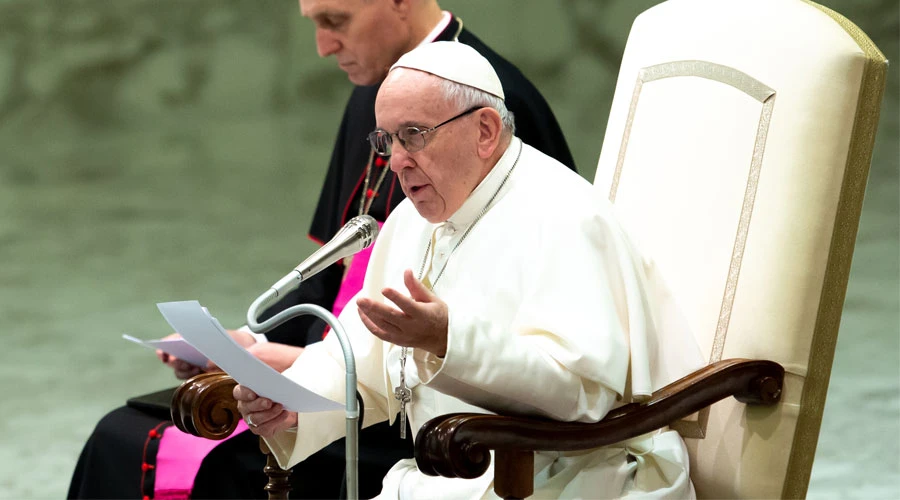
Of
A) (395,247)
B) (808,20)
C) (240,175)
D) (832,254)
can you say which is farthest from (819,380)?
(240,175)

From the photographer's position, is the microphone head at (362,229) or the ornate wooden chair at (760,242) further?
the ornate wooden chair at (760,242)

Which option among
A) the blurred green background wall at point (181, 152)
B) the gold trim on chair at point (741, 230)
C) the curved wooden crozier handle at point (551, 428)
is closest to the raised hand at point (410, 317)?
the curved wooden crozier handle at point (551, 428)

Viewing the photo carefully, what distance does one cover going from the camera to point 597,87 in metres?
8.98

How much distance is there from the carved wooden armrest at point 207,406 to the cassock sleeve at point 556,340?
1.77 feet

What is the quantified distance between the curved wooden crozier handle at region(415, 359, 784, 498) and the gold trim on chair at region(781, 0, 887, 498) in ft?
0.24

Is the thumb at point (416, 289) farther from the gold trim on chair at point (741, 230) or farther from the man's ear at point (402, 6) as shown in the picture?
the man's ear at point (402, 6)

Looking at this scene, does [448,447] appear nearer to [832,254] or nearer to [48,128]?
[832,254]

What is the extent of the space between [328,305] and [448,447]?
1851mm

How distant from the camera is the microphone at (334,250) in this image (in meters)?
2.12

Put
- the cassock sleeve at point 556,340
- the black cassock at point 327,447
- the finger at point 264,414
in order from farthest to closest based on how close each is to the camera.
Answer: the black cassock at point 327,447, the finger at point 264,414, the cassock sleeve at point 556,340

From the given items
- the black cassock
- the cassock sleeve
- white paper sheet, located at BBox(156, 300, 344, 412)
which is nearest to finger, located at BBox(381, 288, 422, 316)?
the cassock sleeve

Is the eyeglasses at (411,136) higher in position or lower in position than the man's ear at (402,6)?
lower

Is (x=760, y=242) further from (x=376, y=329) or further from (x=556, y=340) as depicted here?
(x=376, y=329)

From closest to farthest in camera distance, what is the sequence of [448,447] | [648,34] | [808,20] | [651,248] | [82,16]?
[448,447] → [808,20] → [651,248] → [648,34] → [82,16]
